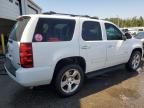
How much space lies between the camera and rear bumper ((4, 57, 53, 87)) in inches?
152

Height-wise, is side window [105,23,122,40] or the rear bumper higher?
side window [105,23,122,40]

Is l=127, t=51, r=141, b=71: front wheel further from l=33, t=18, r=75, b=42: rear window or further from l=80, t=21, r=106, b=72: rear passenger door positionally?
l=33, t=18, r=75, b=42: rear window

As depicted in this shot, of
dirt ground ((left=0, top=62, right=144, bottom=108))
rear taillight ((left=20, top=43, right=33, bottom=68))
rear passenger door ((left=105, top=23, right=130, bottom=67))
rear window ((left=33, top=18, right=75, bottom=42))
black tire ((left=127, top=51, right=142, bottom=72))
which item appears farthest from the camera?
black tire ((left=127, top=51, right=142, bottom=72))

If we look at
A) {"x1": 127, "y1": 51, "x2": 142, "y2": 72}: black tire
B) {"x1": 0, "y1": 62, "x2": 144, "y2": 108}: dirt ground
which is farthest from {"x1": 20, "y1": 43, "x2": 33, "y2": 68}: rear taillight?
{"x1": 127, "y1": 51, "x2": 142, "y2": 72}: black tire

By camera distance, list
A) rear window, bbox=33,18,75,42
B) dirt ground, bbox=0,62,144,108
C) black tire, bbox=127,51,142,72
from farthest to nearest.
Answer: black tire, bbox=127,51,142,72
dirt ground, bbox=0,62,144,108
rear window, bbox=33,18,75,42

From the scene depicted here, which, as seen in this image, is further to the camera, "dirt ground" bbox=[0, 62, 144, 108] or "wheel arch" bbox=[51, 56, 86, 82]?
"wheel arch" bbox=[51, 56, 86, 82]

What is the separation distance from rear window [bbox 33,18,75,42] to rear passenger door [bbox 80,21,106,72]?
39cm

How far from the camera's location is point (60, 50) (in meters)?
4.23

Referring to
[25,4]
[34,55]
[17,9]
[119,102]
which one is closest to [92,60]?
[119,102]

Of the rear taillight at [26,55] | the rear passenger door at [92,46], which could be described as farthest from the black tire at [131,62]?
the rear taillight at [26,55]

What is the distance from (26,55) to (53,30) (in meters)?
0.86

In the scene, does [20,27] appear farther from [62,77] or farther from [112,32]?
[112,32]

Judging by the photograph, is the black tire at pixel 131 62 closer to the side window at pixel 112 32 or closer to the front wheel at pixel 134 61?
the front wheel at pixel 134 61

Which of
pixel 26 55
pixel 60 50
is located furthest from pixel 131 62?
pixel 26 55
